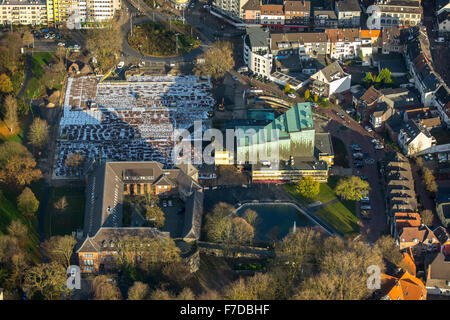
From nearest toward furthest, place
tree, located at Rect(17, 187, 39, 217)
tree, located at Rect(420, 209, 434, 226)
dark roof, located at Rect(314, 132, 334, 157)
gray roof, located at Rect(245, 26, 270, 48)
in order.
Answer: tree, located at Rect(420, 209, 434, 226) → tree, located at Rect(17, 187, 39, 217) → dark roof, located at Rect(314, 132, 334, 157) → gray roof, located at Rect(245, 26, 270, 48)

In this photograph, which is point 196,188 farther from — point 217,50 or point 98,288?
point 217,50

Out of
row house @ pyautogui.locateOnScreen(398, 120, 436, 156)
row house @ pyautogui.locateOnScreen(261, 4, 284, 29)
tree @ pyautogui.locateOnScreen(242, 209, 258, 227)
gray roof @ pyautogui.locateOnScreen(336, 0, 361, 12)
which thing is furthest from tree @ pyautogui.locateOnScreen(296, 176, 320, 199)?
gray roof @ pyautogui.locateOnScreen(336, 0, 361, 12)

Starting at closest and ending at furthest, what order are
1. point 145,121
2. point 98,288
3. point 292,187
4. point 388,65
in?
1. point 98,288
2. point 292,187
3. point 145,121
4. point 388,65

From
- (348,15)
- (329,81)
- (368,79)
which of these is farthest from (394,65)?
(348,15)

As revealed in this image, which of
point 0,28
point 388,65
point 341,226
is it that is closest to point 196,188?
point 341,226

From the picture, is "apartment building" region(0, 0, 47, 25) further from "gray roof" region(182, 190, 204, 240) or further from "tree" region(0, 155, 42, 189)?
"gray roof" region(182, 190, 204, 240)

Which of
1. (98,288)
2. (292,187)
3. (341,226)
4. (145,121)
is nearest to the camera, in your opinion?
(98,288)

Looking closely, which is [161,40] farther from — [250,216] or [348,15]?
[250,216]
